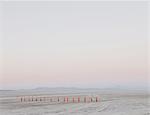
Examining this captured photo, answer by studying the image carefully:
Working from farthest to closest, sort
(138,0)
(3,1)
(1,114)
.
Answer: (1,114) < (3,1) < (138,0)

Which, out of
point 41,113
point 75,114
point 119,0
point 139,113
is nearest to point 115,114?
point 139,113

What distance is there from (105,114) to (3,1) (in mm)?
2431

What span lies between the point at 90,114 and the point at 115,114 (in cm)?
40

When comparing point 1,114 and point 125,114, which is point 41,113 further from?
point 125,114

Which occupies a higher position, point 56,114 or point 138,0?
point 138,0

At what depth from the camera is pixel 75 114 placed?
3359 millimetres

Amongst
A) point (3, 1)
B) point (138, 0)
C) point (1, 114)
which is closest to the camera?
point (138, 0)

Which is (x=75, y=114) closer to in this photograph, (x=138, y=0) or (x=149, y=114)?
(x=149, y=114)

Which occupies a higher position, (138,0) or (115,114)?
(138,0)

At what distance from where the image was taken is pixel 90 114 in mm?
3324

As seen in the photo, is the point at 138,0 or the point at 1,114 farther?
the point at 1,114

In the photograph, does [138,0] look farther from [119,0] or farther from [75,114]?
[75,114]

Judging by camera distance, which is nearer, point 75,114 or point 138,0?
point 138,0

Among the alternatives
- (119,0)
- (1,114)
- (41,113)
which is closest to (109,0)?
(119,0)
